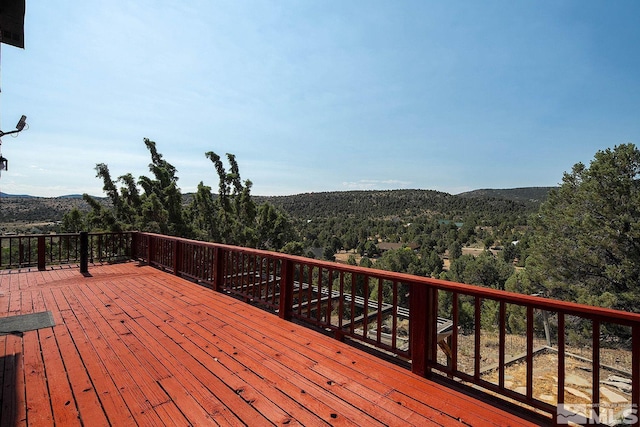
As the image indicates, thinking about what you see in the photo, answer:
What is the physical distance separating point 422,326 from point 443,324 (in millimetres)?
4971

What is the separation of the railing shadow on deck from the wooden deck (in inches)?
7.8

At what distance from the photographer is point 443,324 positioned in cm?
678

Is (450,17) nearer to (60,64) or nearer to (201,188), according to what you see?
(60,64)

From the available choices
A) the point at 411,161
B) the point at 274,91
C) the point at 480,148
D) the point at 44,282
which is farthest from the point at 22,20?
the point at 480,148

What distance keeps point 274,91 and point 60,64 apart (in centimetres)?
502

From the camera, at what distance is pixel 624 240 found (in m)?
13.4

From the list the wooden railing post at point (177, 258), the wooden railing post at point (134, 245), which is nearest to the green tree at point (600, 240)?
the wooden railing post at point (177, 258)

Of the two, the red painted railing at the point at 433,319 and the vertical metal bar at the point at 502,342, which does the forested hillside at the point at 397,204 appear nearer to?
the red painted railing at the point at 433,319

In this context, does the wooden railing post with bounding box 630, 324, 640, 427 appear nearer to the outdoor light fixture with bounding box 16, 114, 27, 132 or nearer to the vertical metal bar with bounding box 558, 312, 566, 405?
the vertical metal bar with bounding box 558, 312, 566, 405

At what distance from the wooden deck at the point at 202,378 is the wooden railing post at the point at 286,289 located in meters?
0.15

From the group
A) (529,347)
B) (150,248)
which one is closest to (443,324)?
(529,347)

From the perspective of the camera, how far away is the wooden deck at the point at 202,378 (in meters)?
1.94

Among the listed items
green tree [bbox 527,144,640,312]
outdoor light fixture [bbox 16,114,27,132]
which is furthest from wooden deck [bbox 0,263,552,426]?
green tree [bbox 527,144,640,312]

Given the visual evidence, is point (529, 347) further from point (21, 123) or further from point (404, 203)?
point (404, 203)
